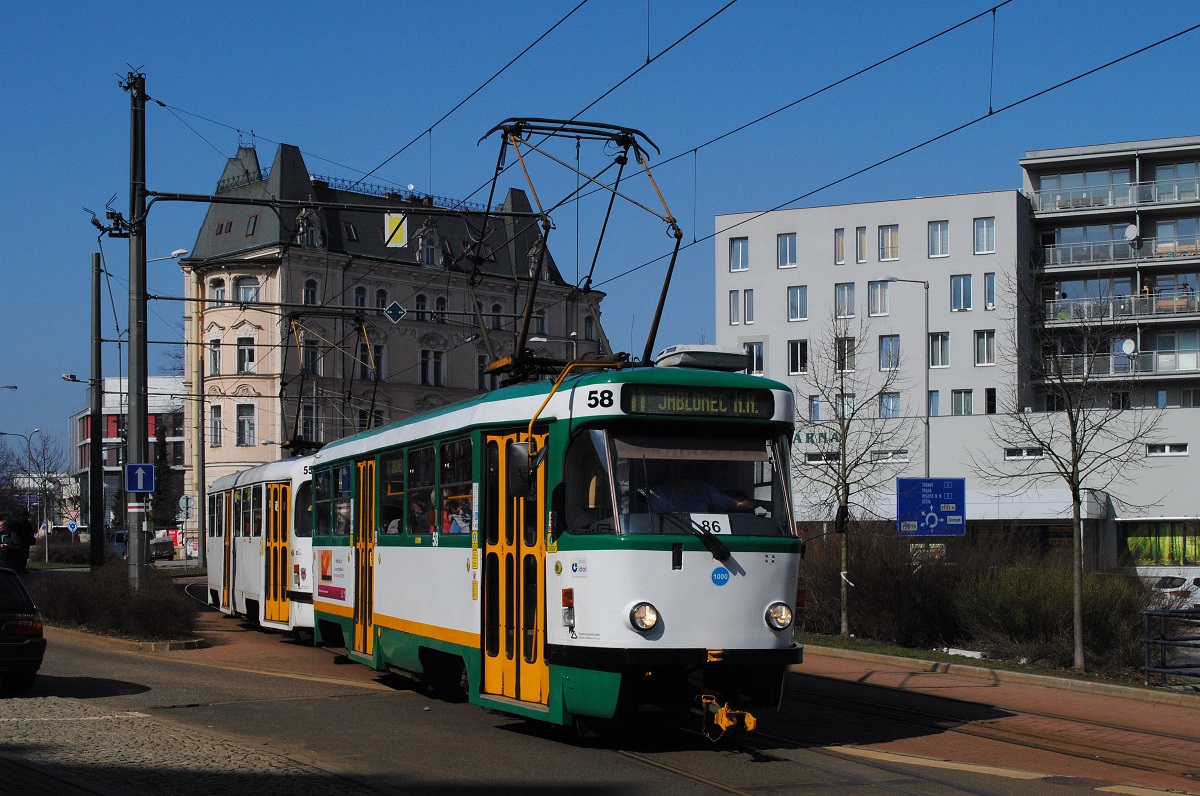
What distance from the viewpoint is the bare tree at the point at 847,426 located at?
2561 centimetres

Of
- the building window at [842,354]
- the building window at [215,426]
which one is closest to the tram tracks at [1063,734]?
the building window at [842,354]

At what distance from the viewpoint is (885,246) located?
63.0 meters

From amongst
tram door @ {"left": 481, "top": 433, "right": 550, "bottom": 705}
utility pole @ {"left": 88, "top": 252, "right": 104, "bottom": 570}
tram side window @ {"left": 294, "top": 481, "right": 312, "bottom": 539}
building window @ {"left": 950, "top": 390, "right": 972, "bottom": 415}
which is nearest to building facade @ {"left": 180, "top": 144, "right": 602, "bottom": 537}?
building window @ {"left": 950, "top": 390, "right": 972, "bottom": 415}

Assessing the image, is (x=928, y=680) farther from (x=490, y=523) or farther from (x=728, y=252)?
(x=728, y=252)

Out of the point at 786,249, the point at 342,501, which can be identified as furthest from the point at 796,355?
the point at 342,501

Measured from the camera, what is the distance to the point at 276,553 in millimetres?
21844

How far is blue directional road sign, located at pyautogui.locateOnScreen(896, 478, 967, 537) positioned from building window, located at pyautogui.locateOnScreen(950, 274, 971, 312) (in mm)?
39065

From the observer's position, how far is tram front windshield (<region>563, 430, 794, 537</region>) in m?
10.4

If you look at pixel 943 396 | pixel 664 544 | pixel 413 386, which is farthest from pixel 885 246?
pixel 664 544

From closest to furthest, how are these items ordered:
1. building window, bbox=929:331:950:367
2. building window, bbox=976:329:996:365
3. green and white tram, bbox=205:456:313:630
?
green and white tram, bbox=205:456:313:630 → building window, bbox=976:329:996:365 → building window, bbox=929:331:950:367

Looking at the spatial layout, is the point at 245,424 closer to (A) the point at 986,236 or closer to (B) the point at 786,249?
(B) the point at 786,249

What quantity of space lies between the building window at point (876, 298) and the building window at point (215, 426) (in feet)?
114

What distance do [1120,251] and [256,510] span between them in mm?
49036

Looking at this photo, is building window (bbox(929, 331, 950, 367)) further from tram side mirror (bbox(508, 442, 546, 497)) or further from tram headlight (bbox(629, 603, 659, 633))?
tram headlight (bbox(629, 603, 659, 633))
